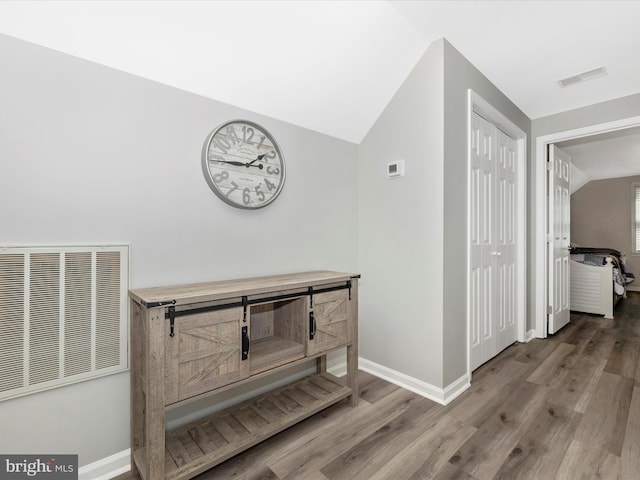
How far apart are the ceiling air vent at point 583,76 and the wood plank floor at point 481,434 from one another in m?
2.47

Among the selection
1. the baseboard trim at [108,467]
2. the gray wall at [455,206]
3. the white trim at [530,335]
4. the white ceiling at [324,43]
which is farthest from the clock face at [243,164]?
the white trim at [530,335]

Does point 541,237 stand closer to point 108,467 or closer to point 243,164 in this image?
point 243,164

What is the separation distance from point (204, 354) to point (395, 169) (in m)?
1.83

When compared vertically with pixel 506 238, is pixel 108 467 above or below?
below

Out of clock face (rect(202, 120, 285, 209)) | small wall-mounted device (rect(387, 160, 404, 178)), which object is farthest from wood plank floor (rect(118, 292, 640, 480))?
small wall-mounted device (rect(387, 160, 404, 178))

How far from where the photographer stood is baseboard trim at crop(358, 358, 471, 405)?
2.09 metres

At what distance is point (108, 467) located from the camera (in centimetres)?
144

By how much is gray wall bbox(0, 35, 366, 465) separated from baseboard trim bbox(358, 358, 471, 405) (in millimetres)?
1302

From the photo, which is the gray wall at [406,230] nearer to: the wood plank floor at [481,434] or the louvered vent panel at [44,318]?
the wood plank floor at [481,434]

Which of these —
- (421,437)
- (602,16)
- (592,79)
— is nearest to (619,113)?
(592,79)

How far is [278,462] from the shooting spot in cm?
154

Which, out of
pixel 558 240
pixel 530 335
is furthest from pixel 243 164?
pixel 558 240

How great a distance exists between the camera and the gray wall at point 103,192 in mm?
1243

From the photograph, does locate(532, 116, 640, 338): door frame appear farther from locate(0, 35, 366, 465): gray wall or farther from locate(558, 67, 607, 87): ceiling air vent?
locate(0, 35, 366, 465): gray wall
